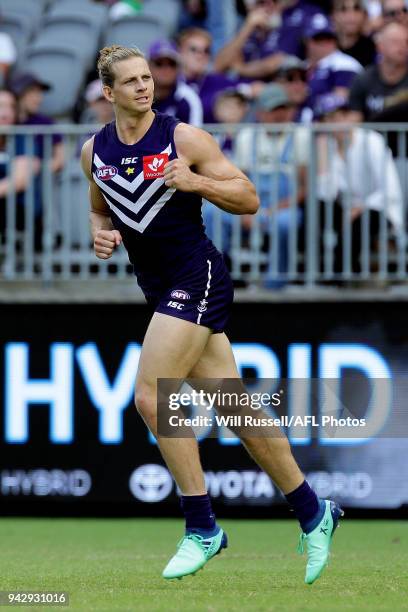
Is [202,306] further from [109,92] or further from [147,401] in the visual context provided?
[109,92]

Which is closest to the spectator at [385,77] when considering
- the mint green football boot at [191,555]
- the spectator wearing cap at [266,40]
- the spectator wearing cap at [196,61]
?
the spectator wearing cap at [196,61]

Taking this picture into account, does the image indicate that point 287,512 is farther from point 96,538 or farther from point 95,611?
point 95,611

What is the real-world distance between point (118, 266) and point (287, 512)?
2642mm

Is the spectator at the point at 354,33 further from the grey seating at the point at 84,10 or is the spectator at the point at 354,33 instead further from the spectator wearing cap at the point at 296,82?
the grey seating at the point at 84,10

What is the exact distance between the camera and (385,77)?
531 inches

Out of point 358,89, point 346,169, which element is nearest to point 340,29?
point 358,89

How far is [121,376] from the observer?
1253 centimetres

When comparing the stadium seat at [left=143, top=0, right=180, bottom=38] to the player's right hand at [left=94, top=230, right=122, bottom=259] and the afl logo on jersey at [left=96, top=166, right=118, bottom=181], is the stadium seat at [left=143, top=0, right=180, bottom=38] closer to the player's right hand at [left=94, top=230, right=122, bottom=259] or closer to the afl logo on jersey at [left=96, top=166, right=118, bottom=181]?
the afl logo on jersey at [left=96, top=166, right=118, bottom=181]

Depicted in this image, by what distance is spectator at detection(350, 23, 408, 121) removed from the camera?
43.6ft

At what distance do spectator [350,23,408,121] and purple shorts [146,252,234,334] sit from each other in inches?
234

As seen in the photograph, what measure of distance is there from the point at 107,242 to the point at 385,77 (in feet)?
22.1

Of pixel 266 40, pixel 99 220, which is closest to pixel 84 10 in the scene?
pixel 266 40

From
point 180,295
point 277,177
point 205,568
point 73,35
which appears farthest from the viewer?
point 73,35

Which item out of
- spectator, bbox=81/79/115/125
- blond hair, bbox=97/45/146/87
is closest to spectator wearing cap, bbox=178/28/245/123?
spectator, bbox=81/79/115/125
